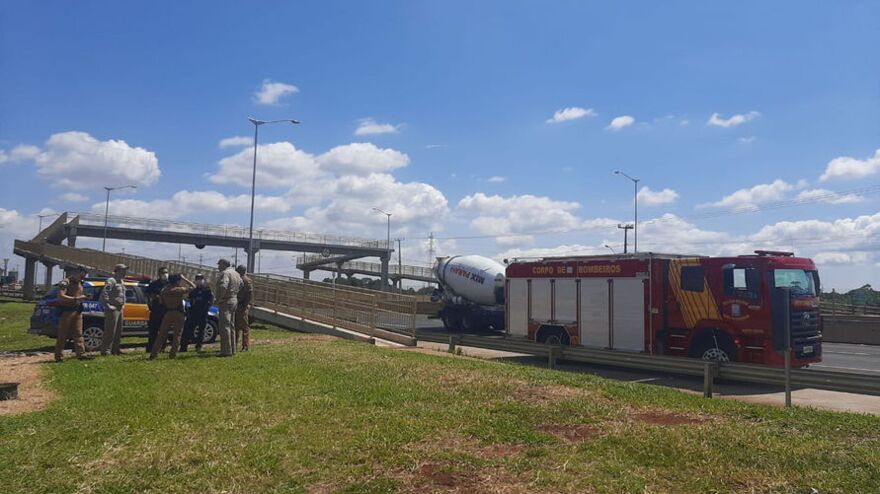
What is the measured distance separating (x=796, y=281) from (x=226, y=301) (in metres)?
11.3

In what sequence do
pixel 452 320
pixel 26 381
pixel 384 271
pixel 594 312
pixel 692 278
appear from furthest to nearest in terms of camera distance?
1. pixel 384 271
2. pixel 452 320
3. pixel 594 312
4. pixel 692 278
5. pixel 26 381

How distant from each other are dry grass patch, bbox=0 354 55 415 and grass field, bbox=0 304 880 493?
0.83 feet

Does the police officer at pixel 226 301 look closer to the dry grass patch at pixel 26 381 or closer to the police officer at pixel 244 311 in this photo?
the police officer at pixel 244 311

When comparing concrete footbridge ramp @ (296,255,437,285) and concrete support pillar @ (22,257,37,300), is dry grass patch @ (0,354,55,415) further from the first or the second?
concrete footbridge ramp @ (296,255,437,285)

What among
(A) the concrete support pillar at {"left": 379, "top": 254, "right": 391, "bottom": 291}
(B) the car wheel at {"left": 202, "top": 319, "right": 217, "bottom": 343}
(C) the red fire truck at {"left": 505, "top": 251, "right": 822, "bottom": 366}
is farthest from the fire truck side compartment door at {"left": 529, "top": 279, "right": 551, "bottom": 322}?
(A) the concrete support pillar at {"left": 379, "top": 254, "right": 391, "bottom": 291}

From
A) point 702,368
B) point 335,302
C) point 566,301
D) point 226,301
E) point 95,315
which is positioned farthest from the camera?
point 335,302

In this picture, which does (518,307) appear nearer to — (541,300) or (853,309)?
(541,300)

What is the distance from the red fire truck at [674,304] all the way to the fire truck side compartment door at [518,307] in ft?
0.14

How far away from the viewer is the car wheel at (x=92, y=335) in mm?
15109

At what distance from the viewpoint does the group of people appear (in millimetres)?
12570

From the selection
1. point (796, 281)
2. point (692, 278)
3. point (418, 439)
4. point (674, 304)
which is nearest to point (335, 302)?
point (674, 304)

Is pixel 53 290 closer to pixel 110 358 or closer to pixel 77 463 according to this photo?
pixel 110 358

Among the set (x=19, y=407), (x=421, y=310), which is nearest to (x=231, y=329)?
(x=19, y=407)

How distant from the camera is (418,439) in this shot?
6.42m
